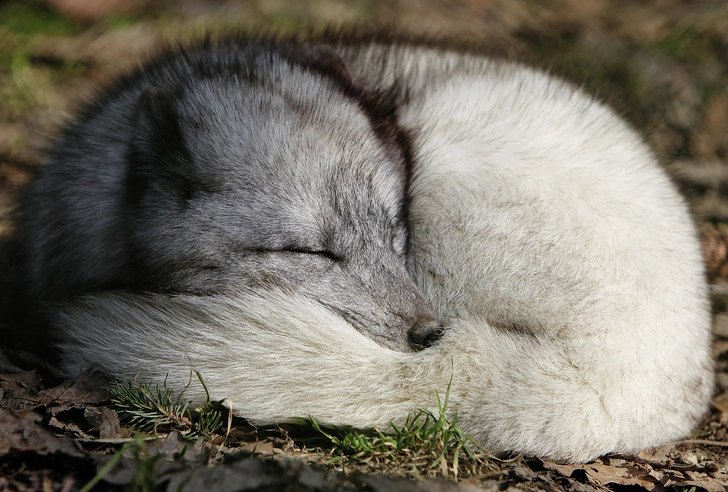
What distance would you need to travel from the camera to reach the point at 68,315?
266 centimetres

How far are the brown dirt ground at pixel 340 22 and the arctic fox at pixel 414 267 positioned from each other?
163 millimetres

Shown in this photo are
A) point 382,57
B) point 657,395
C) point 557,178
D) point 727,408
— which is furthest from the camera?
point 382,57

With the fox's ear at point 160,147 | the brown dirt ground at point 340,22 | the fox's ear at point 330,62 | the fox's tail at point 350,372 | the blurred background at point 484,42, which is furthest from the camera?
the blurred background at point 484,42

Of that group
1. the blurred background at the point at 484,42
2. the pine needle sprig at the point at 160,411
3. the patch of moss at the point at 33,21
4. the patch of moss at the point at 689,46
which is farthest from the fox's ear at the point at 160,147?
the patch of moss at the point at 689,46

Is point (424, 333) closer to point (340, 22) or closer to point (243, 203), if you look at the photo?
point (243, 203)

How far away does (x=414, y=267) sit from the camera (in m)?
2.89

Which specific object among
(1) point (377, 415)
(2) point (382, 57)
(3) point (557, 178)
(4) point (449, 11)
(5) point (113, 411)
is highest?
(4) point (449, 11)

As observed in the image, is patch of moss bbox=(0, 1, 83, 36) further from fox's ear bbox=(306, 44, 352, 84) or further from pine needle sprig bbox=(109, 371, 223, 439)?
pine needle sprig bbox=(109, 371, 223, 439)

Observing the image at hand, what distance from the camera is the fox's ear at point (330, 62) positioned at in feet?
10.8

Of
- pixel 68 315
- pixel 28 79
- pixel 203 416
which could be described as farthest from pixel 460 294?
pixel 28 79

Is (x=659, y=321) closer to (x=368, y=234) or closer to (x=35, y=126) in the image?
(x=368, y=234)

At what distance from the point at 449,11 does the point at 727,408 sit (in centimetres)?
468

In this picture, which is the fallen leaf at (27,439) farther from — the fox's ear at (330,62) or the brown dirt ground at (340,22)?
the fox's ear at (330,62)

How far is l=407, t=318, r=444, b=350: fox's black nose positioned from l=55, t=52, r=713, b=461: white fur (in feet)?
0.14
